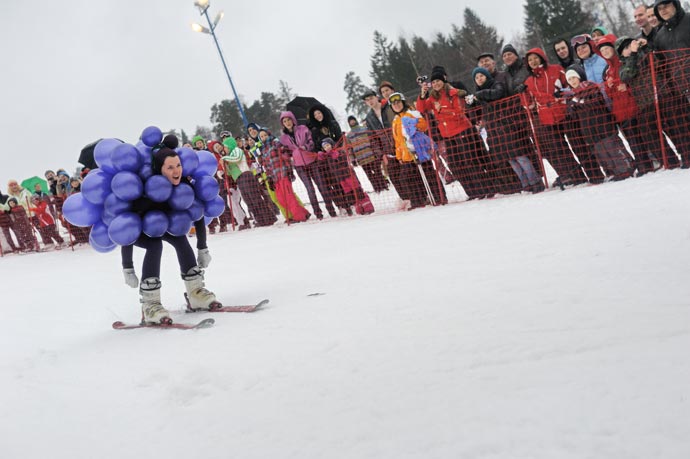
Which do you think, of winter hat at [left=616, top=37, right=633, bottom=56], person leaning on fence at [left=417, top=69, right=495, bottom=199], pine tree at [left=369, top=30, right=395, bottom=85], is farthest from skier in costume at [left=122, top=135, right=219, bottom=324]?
pine tree at [left=369, top=30, right=395, bottom=85]

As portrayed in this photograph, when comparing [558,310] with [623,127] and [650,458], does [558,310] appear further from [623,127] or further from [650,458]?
[623,127]

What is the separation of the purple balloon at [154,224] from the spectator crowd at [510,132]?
4621mm

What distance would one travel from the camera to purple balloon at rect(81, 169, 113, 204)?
4145 millimetres

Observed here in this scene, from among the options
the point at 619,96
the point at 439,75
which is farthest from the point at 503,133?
the point at 619,96

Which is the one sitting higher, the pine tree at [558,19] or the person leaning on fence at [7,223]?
the pine tree at [558,19]

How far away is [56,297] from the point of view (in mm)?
6891

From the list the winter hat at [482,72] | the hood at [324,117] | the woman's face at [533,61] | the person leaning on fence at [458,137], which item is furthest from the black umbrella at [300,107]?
the woman's face at [533,61]

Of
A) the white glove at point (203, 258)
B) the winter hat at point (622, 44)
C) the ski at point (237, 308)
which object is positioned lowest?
the ski at point (237, 308)

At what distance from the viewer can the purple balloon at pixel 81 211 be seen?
4258 mm

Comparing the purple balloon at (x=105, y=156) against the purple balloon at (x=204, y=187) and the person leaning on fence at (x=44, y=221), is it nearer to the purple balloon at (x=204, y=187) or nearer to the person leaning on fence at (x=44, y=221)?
the purple balloon at (x=204, y=187)

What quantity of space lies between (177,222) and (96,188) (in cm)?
66

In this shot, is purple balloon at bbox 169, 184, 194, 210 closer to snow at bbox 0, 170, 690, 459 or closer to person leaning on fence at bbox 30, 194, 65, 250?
snow at bbox 0, 170, 690, 459

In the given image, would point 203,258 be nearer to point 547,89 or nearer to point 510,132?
point 510,132

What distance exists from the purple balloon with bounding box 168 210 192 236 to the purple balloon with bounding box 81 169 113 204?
521mm
